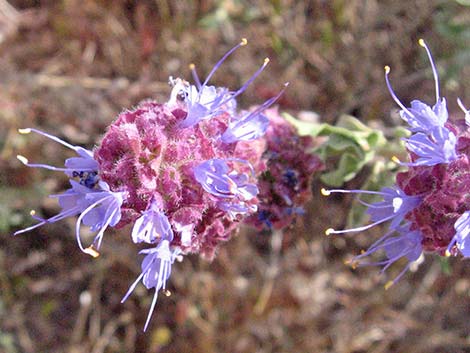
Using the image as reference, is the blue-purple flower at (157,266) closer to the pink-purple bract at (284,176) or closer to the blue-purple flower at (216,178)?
the blue-purple flower at (216,178)

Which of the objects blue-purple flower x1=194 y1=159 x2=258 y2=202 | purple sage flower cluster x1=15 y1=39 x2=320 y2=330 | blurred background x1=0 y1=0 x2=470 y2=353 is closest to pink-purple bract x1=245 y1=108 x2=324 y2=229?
purple sage flower cluster x1=15 y1=39 x2=320 y2=330

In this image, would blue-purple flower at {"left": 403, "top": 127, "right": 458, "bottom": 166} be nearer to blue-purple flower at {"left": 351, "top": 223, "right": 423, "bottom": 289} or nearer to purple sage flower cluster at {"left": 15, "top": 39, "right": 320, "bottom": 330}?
blue-purple flower at {"left": 351, "top": 223, "right": 423, "bottom": 289}

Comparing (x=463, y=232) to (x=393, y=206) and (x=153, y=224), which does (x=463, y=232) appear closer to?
(x=393, y=206)

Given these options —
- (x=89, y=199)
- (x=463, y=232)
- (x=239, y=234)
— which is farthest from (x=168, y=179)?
(x=239, y=234)

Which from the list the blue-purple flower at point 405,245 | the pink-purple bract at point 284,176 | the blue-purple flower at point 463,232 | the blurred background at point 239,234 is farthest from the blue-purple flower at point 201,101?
the blurred background at point 239,234

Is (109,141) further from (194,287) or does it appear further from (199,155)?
(194,287)
